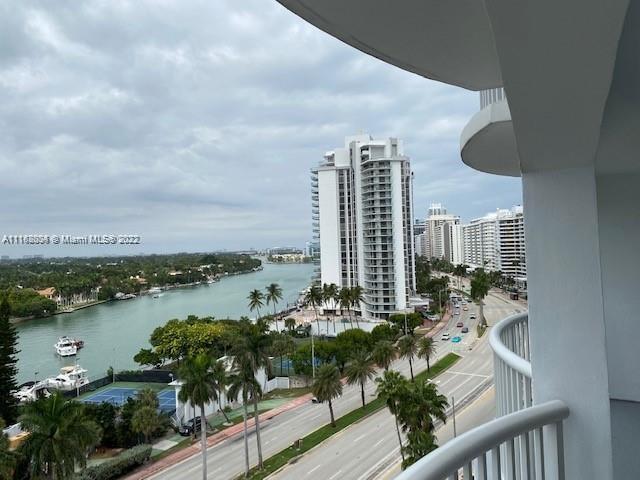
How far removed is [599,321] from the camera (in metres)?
1.45

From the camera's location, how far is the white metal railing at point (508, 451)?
3.35 ft

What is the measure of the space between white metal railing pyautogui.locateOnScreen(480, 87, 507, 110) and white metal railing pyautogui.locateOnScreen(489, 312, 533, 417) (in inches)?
41.6

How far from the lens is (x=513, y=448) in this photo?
133 centimetres

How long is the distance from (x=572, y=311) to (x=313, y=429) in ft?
51.9

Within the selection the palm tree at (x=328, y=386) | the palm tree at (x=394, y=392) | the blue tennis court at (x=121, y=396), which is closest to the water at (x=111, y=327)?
the blue tennis court at (x=121, y=396)

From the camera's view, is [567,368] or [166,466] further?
[166,466]

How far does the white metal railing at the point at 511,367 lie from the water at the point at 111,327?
27240mm

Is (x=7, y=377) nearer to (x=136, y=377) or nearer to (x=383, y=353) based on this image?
(x=136, y=377)

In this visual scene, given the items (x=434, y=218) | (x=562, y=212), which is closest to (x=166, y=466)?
(x=562, y=212)

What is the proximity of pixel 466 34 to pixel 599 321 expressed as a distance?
996mm

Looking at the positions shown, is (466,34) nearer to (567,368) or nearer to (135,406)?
(567,368)

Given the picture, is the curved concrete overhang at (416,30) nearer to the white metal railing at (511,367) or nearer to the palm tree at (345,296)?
the white metal railing at (511,367)

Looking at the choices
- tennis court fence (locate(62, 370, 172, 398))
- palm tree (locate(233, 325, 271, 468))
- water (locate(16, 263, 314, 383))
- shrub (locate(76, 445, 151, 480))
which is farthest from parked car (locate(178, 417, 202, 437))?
water (locate(16, 263, 314, 383))

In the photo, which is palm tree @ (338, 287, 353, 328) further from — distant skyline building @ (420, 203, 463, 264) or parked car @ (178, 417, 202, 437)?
distant skyline building @ (420, 203, 463, 264)
